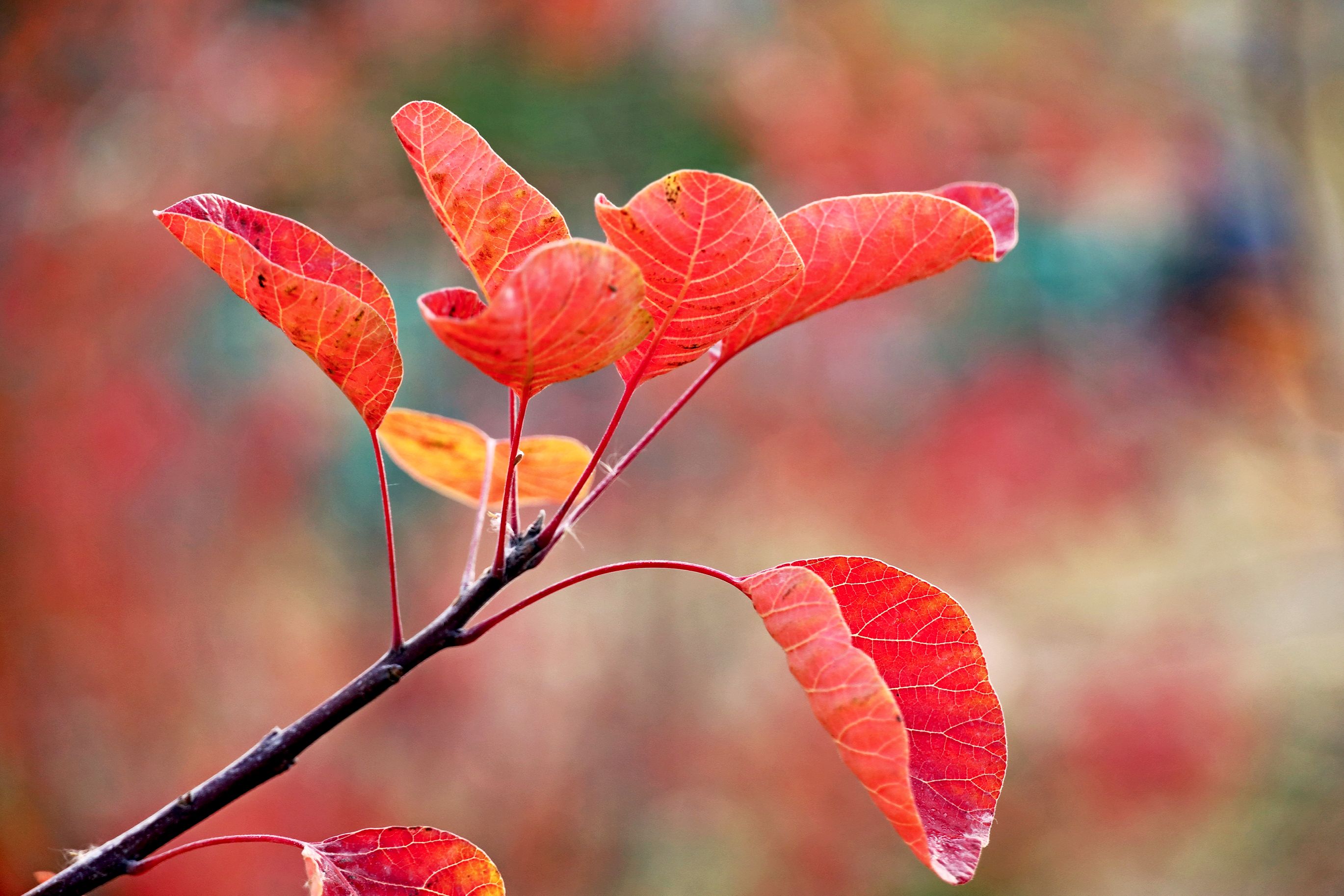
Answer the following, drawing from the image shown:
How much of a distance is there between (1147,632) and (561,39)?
7.12 feet

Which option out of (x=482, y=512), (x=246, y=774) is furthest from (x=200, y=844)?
(x=482, y=512)

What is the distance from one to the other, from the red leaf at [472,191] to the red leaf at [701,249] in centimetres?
4

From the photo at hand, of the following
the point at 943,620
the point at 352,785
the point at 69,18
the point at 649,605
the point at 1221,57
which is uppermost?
the point at 1221,57

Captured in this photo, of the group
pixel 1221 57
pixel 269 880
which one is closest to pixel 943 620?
pixel 269 880

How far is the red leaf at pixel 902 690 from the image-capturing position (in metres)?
0.30

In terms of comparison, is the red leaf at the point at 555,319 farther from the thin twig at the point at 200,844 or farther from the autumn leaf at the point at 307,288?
the thin twig at the point at 200,844

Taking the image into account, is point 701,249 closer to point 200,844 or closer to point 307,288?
point 307,288

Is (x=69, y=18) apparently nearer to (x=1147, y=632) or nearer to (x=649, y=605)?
(x=649, y=605)

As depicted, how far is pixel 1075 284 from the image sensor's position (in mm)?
2334

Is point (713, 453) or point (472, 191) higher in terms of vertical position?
point (713, 453)

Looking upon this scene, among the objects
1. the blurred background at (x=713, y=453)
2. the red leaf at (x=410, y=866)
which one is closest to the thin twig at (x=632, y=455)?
the red leaf at (x=410, y=866)

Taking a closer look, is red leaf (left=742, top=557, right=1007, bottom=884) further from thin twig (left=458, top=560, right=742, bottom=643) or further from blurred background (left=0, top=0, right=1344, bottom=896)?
blurred background (left=0, top=0, right=1344, bottom=896)

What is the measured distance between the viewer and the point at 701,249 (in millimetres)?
334

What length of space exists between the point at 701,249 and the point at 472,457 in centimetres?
29
